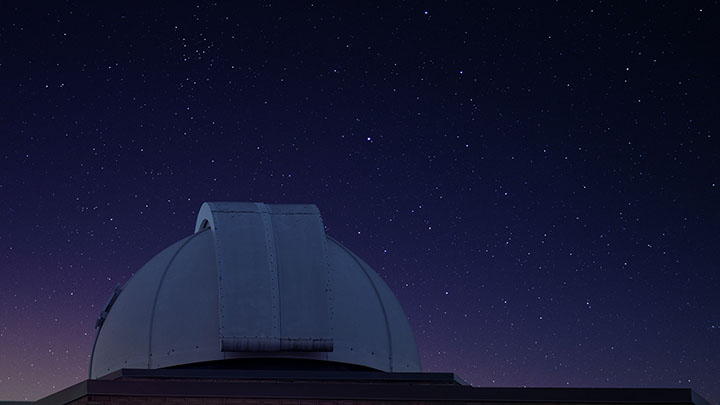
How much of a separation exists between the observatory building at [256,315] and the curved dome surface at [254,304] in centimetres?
1

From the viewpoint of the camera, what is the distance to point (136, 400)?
9508 millimetres

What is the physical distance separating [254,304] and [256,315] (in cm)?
16

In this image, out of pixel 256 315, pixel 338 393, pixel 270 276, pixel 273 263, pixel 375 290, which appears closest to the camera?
pixel 338 393

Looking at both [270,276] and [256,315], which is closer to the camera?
[256,315]

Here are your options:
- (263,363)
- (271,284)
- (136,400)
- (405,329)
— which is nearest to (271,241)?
(271,284)

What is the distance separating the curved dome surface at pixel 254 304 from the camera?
39.4 feet

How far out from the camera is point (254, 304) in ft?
39.5

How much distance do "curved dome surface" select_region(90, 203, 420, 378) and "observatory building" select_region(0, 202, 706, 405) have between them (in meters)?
0.01

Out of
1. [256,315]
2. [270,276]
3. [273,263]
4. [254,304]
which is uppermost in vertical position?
[273,263]

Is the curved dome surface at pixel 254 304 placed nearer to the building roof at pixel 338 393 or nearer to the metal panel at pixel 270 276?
the metal panel at pixel 270 276

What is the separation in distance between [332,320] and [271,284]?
0.91 m

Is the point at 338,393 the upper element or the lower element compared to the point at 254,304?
lower

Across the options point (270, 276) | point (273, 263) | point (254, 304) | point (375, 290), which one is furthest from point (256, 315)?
point (375, 290)

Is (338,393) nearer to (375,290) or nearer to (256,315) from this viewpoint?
(256,315)
